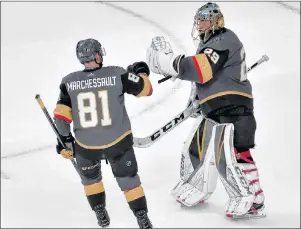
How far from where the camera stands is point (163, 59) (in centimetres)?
318

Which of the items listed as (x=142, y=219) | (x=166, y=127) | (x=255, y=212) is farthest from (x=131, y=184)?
(x=255, y=212)

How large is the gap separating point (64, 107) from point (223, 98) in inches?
32.2

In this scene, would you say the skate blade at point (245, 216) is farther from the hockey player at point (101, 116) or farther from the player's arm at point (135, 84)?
the player's arm at point (135, 84)

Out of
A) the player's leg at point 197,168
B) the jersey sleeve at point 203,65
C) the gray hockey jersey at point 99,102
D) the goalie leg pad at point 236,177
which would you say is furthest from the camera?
the player's leg at point 197,168

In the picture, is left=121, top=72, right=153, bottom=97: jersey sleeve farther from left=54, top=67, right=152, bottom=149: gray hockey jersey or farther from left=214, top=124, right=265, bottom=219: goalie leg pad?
left=214, top=124, right=265, bottom=219: goalie leg pad

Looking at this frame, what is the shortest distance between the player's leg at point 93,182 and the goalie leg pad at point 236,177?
0.64m

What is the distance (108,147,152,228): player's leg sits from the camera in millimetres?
3084

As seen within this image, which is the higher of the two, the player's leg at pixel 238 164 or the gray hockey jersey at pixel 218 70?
the gray hockey jersey at pixel 218 70

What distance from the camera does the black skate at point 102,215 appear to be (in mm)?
3182

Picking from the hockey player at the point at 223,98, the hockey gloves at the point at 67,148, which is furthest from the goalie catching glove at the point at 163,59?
the hockey gloves at the point at 67,148

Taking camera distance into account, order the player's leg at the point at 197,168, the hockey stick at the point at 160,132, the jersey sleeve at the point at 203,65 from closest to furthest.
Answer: the jersey sleeve at the point at 203,65 → the player's leg at the point at 197,168 → the hockey stick at the point at 160,132

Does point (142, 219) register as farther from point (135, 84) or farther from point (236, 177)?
point (135, 84)

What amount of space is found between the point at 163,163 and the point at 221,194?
627 millimetres

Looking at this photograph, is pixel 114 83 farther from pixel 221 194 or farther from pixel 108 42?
pixel 108 42
